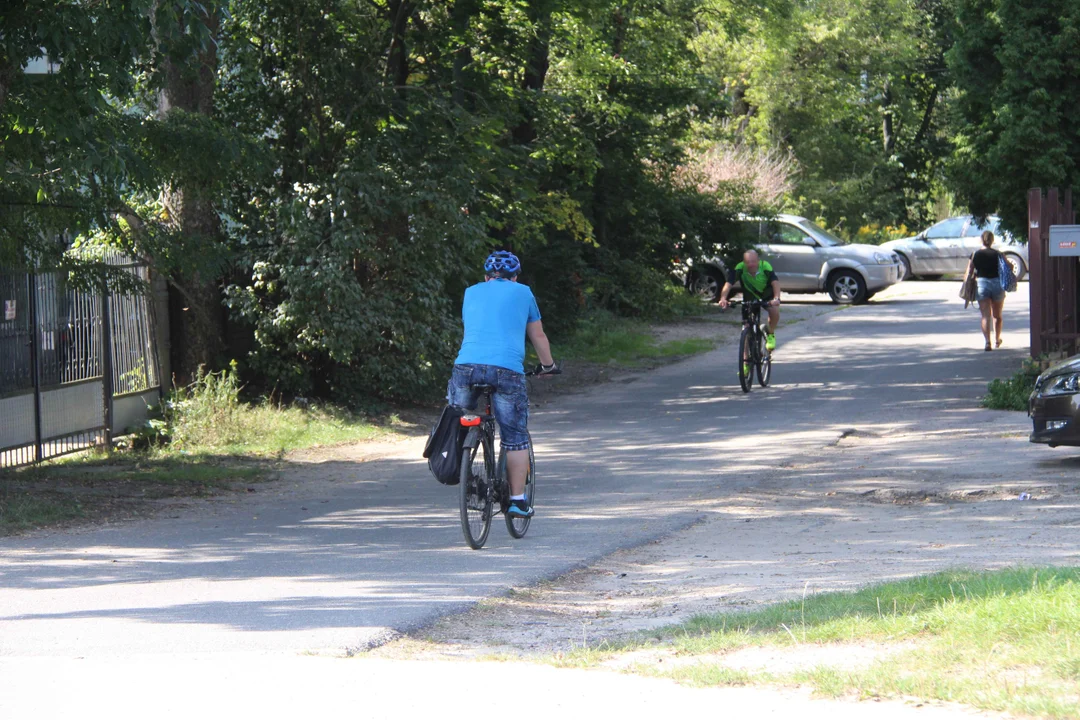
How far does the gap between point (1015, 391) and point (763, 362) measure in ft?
11.9

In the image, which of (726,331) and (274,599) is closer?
(274,599)

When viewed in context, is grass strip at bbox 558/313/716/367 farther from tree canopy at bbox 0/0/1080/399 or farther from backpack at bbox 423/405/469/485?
backpack at bbox 423/405/469/485

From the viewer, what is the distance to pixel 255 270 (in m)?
15.0

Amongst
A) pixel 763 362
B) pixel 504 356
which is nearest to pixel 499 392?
pixel 504 356

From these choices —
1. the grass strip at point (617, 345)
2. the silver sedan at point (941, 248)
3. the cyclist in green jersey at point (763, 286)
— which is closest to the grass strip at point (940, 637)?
the cyclist in green jersey at point (763, 286)

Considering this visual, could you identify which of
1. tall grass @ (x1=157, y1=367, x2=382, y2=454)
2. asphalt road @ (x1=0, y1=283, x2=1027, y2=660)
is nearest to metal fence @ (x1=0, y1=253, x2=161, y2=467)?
tall grass @ (x1=157, y1=367, x2=382, y2=454)

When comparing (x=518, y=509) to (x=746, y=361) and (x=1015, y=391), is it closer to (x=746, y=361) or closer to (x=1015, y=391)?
(x=1015, y=391)

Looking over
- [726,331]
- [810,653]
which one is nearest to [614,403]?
[726,331]

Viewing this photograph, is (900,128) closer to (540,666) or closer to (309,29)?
(309,29)

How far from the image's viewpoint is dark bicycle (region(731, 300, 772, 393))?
16859mm

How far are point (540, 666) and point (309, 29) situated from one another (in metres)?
10.8

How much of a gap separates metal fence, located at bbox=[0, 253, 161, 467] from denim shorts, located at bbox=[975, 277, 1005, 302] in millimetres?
11641

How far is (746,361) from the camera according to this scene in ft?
55.8

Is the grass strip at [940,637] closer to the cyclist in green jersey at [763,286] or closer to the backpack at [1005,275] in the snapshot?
the cyclist in green jersey at [763,286]
